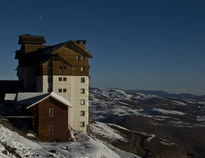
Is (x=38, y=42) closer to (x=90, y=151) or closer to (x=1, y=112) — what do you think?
(x=1, y=112)

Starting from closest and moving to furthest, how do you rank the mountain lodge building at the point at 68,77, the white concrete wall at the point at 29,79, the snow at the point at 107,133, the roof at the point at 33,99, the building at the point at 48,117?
the building at the point at 48,117
the roof at the point at 33,99
the mountain lodge building at the point at 68,77
the white concrete wall at the point at 29,79
the snow at the point at 107,133

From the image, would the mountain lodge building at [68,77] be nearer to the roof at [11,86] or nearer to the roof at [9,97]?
the roof at [9,97]

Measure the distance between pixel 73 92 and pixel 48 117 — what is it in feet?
44.6

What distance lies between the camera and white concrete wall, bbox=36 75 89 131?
1982 inches

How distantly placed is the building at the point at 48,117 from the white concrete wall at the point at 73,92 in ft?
33.5

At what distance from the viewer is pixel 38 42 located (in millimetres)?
58812

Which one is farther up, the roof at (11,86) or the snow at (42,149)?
the roof at (11,86)

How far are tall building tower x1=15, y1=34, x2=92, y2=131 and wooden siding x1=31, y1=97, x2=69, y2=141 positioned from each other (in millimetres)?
11372

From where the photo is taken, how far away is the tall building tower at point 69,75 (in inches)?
1981

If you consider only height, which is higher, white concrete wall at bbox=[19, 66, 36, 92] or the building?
white concrete wall at bbox=[19, 66, 36, 92]

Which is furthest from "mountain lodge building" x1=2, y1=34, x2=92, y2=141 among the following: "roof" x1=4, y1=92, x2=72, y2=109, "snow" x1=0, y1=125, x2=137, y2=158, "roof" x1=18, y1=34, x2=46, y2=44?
"snow" x1=0, y1=125, x2=137, y2=158

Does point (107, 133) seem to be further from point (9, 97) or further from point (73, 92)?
point (9, 97)

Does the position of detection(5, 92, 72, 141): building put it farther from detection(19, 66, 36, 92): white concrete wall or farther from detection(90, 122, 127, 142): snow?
detection(90, 122, 127, 142): snow

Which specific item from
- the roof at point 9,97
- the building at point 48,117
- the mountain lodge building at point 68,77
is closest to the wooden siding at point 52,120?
the building at point 48,117
